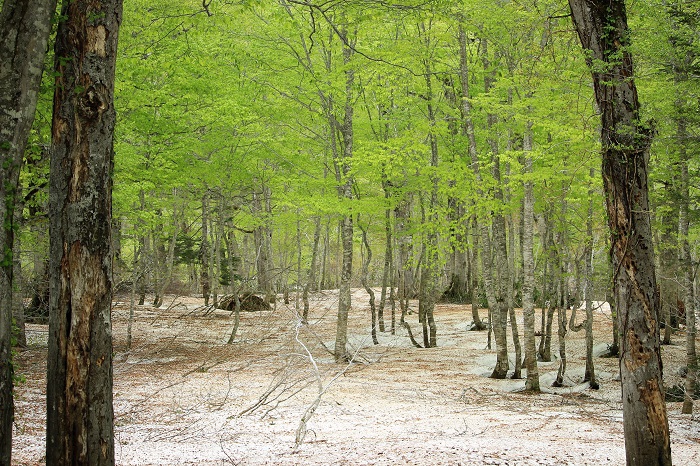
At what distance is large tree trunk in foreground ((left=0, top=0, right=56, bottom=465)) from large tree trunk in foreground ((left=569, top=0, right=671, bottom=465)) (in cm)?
473

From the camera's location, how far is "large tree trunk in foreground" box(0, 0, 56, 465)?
396 cm

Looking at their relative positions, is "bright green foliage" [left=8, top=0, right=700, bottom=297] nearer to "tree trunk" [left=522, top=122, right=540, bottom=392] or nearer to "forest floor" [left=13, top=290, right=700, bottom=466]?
"tree trunk" [left=522, top=122, right=540, bottom=392]

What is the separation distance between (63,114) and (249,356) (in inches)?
493

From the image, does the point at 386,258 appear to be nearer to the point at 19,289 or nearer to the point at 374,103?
the point at 374,103

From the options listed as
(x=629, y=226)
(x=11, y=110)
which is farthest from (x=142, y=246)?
(x=629, y=226)

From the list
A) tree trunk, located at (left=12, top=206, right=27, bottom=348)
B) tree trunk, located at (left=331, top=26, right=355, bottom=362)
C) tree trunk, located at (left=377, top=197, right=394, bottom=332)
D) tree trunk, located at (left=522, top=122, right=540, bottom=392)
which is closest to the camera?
tree trunk, located at (left=12, top=206, right=27, bottom=348)

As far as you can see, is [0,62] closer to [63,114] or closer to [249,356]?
[63,114]

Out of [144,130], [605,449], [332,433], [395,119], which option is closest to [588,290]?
[605,449]

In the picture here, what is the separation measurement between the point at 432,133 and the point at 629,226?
10.6m

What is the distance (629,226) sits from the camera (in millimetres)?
5465

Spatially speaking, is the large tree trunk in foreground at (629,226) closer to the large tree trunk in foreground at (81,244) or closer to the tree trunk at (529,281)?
the large tree trunk in foreground at (81,244)

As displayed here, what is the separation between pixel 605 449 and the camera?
6.80 metres

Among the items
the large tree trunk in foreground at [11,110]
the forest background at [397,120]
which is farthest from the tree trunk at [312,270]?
the large tree trunk in foreground at [11,110]

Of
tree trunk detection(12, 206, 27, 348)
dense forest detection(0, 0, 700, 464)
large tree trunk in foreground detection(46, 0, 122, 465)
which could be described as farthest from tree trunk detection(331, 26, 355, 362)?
large tree trunk in foreground detection(46, 0, 122, 465)
